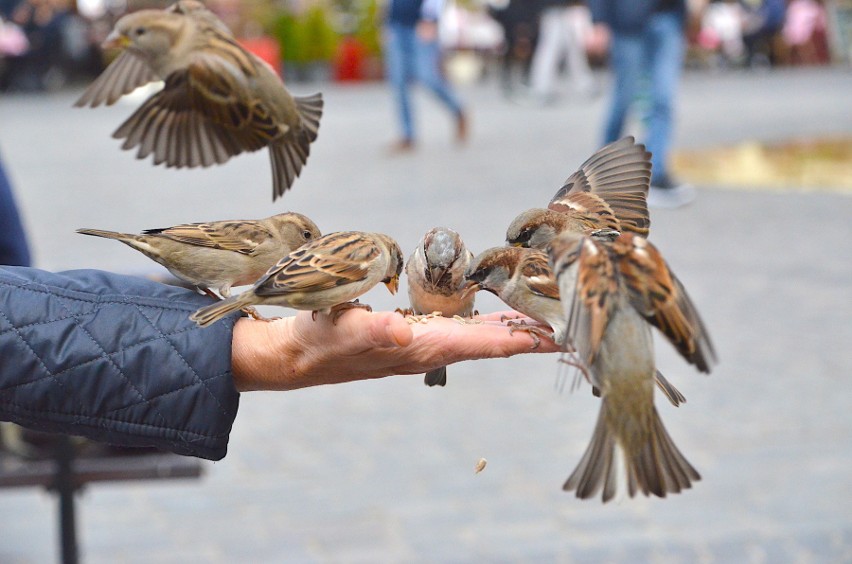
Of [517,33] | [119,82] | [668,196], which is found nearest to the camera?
[119,82]

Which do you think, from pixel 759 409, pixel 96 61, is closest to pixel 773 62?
pixel 96 61

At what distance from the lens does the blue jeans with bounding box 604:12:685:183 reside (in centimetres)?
1209

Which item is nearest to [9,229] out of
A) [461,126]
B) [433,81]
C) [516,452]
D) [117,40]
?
[117,40]

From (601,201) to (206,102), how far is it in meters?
0.91

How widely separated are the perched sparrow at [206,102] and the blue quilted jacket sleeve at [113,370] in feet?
1.22

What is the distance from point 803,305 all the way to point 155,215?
6456mm

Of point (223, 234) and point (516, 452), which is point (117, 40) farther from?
point (516, 452)

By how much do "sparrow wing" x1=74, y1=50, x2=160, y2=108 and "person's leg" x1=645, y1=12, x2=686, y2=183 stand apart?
935 cm

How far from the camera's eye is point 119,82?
3.12 metres

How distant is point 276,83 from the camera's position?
2.76 metres

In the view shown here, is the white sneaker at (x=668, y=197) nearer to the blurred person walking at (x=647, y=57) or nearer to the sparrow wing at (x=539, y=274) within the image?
the blurred person walking at (x=647, y=57)

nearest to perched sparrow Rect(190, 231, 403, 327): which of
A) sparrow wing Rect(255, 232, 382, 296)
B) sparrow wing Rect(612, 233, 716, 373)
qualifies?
sparrow wing Rect(255, 232, 382, 296)

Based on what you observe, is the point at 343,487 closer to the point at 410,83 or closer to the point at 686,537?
the point at 686,537

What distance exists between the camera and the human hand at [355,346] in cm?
251
